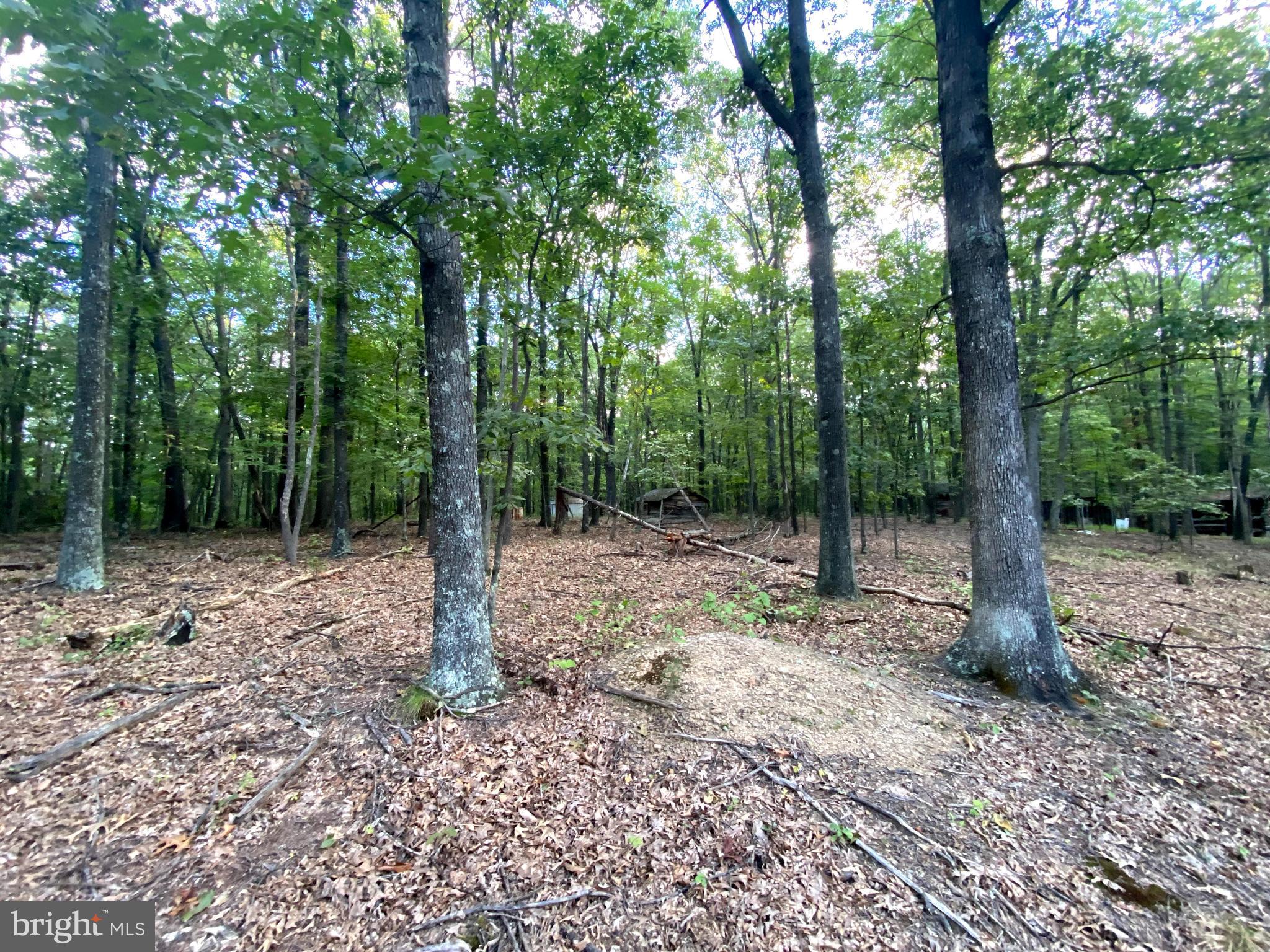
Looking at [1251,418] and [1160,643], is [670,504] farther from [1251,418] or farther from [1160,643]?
[1251,418]

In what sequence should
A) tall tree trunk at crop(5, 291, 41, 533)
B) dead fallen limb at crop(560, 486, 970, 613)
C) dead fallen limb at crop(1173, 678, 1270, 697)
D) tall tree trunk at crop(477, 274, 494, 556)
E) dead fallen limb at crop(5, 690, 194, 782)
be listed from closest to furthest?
dead fallen limb at crop(5, 690, 194, 782), dead fallen limb at crop(1173, 678, 1270, 697), tall tree trunk at crop(477, 274, 494, 556), dead fallen limb at crop(560, 486, 970, 613), tall tree trunk at crop(5, 291, 41, 533)

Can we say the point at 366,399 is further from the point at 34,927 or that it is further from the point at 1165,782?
the point at 1165,782

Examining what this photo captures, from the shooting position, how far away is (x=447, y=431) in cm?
384

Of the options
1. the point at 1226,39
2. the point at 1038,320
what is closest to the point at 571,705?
the point at 1226,39

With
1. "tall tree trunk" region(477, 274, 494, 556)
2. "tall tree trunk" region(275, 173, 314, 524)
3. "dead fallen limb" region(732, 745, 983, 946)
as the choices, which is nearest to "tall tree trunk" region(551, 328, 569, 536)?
"tall tree trunk" region(275, 173, 314, 524)

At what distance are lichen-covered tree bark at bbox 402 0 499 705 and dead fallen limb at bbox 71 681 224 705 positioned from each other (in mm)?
2001

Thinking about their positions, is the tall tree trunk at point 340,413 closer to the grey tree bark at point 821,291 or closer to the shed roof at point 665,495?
the grey tree bark at point 821,291

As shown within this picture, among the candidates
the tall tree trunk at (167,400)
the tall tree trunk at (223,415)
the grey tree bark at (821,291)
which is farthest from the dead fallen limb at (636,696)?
the tall tree trunk at (223,415)

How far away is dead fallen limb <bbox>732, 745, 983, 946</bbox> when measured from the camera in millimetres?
2078

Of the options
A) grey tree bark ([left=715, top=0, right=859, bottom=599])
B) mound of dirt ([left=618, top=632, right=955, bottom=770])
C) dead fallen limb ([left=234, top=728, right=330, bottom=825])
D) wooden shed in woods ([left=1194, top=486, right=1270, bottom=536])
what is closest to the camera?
dead fallen limb ([left=234, top=728, right=330, bottom=825])

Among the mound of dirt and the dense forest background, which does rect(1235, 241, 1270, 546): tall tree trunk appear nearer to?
the dense forest background

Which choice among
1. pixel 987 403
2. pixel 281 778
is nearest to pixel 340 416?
pixel 281 778

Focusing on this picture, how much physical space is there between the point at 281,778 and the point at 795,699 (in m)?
3.54

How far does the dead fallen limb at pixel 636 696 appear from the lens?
3715 millimetres
